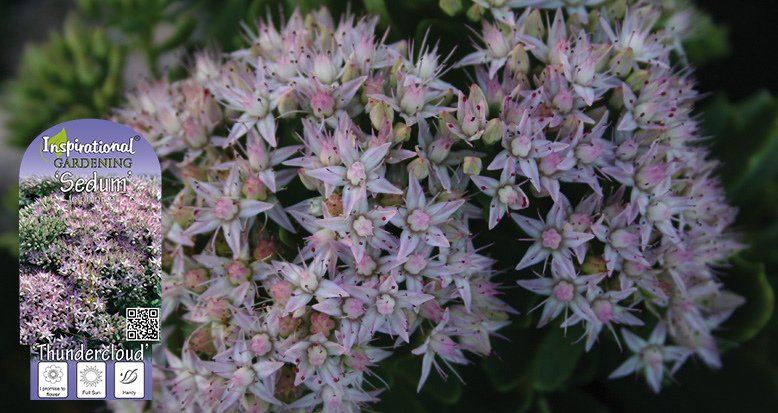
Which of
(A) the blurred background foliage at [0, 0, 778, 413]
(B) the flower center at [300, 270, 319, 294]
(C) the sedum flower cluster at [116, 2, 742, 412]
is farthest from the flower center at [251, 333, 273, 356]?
(A) the blurred background foliage at [0, 0, 778, 413]

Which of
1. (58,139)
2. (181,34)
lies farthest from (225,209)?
(181,34)

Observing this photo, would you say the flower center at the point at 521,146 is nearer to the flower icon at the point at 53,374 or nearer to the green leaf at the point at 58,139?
the green leaf at the point at 58,139

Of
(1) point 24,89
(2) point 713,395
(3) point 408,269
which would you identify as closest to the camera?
(3) point 408,269

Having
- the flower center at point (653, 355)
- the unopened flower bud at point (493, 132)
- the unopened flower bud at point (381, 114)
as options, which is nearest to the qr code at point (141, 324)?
the unopened flower bud at point (381, 114)

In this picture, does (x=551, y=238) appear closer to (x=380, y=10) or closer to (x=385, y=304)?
(x=385, y=304)

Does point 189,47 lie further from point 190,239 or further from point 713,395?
point 713,395

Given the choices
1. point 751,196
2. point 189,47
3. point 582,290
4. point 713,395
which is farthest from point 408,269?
point 751,196

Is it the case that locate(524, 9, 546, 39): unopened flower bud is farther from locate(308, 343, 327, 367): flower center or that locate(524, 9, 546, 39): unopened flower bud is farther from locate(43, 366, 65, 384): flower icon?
locate(43, 366, 65, 384): flower icon
